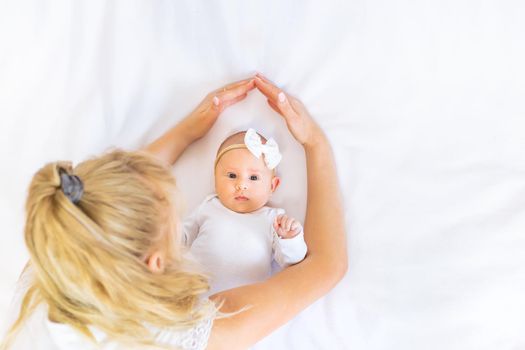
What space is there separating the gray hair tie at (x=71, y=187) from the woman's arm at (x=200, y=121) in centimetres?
57

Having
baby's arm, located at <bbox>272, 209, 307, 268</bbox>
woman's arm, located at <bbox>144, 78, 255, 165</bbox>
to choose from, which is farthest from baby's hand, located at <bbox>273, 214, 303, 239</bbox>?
woman's arm, located at <bbox>144, 78, 255, 165</bbox>

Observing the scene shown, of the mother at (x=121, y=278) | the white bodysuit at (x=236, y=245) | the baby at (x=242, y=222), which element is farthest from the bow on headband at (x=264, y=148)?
the mother at (x=121, y=278)

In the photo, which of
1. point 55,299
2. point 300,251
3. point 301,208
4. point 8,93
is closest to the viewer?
point 55,299

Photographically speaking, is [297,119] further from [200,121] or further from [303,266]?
[303,266]

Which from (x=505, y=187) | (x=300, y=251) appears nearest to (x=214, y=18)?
(x=300, y=251)

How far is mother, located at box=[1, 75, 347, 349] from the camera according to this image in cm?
84

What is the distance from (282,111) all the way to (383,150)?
0.25 metres

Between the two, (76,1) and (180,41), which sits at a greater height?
(76,1)

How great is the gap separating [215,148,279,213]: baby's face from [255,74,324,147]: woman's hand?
11 cm

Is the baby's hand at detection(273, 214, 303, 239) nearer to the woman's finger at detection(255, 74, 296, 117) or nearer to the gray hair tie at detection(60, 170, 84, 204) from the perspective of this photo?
the woman's finger at detection(255, 74, 296, 117)

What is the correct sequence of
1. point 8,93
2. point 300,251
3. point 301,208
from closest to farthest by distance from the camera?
point 300,251 → point 301,208 → point 8,93

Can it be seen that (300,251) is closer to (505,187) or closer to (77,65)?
(505,187)

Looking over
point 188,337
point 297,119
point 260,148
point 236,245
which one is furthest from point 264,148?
point 188,337

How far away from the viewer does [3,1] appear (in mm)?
1475
